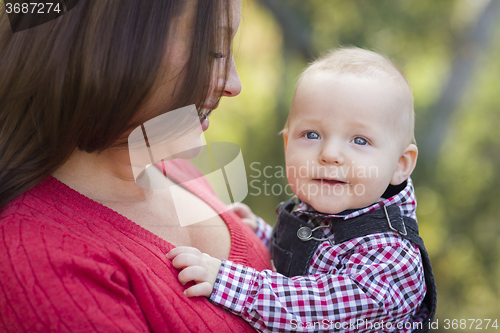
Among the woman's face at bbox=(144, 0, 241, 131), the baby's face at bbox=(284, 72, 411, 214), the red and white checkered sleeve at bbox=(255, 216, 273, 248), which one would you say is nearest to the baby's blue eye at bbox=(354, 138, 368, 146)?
the baby's face at bbox=(284, 72, 411, 214)

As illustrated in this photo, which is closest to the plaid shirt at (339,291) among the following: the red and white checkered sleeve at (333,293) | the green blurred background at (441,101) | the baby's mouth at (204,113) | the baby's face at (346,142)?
the red and white checkered sleeve at (333,293)

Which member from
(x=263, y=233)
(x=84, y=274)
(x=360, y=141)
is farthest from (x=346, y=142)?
(x=84, y=274)

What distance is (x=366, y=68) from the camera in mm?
1071

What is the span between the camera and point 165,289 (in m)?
0.79

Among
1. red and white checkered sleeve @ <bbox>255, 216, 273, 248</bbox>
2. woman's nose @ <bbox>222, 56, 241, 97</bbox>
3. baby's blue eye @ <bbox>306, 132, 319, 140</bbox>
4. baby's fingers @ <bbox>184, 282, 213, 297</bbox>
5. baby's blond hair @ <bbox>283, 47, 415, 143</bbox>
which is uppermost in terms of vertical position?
baby's blond hair @ <bbox>283, 47, 415, 143</bbox>

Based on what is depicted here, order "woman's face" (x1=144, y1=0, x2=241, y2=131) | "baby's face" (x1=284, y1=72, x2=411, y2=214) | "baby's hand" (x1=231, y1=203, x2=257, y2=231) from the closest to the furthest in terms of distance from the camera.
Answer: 1. "woman's face" (x1=144, y1=0, x2=241, y2=131)
2. "baby's face" (x1=284, y1=72, x2=411, y2=214)
3. "baby's hand" (x1=231, y1=203, x2=257, y2=231)

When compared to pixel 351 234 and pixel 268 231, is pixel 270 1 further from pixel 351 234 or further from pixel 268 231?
pixel 351 234

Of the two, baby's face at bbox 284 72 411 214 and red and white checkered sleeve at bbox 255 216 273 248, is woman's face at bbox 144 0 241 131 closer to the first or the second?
baby's face at bbox 284 72 411 214

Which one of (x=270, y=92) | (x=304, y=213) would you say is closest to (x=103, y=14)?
(x=304, y=213)

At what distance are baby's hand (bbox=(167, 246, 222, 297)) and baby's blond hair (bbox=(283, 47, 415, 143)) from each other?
603 mm

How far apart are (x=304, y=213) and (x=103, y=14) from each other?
750 mm

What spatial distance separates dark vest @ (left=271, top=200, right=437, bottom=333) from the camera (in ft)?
3.33

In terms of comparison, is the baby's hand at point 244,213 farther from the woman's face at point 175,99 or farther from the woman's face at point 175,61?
the woman's face at point 175,61

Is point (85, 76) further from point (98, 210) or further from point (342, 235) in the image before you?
point (342, 235)
